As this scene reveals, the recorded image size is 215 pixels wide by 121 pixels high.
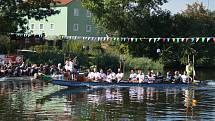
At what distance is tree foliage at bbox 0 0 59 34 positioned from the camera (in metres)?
53.2

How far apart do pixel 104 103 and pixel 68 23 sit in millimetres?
69161

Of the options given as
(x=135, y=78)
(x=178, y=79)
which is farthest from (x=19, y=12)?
(x=178, y=79)

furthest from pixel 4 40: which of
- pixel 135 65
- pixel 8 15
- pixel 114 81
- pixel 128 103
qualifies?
pixel 128 103

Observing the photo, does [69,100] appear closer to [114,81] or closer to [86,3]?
[114,81]

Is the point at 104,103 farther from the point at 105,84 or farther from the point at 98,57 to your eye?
the point at 98,57

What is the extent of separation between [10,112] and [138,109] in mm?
6917

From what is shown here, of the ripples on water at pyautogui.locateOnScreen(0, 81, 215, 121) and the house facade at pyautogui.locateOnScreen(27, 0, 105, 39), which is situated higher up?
the house facade at pyautogui.locateOnScreen(27, 0, 105, 39)

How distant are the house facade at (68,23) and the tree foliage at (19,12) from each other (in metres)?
40.3

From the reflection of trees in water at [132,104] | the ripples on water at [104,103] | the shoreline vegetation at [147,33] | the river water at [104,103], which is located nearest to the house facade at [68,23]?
the shoreline vegetation at [147,33]

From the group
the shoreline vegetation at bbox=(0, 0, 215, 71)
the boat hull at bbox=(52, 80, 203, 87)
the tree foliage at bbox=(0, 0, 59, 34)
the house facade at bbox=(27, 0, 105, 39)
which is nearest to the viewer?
the boat hull at bbox=(52, 80, 203, 87)

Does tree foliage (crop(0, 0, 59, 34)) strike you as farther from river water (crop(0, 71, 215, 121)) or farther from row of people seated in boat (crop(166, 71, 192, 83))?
row of people seated in boat (crop(166, 71, 192, 83))

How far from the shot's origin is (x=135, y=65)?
70750mm

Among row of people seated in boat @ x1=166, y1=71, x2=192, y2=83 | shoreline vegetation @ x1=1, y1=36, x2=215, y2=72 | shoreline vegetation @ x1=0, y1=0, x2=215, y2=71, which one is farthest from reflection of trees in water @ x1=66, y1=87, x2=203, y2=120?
shoreline vegetation @ x1=0, y1=0, x2=215, y2=71

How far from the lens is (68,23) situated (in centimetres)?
9819
